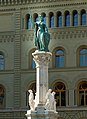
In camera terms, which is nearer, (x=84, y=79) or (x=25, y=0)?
(x=84, y=79)

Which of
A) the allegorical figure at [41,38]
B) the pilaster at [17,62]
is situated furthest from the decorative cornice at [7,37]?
the allegorical figure at [41,38]

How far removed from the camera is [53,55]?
144ft

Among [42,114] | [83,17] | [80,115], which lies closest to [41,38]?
[42,114]

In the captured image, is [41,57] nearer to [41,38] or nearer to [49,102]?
[41,38]

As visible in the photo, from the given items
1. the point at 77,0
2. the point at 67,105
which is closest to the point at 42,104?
the point at 67,105

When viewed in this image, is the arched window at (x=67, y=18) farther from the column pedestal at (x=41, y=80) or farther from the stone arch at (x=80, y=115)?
the column pedestal at (x=41, y=80)

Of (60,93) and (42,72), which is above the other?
(60,93)

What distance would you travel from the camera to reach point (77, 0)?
44125 mm

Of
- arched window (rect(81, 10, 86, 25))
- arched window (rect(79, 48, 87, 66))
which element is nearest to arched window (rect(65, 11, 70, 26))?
arched window (rect(81, 10, 86, 25))

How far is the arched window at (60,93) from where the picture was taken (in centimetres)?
4319

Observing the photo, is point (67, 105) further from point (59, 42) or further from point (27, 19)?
point (27, 19)

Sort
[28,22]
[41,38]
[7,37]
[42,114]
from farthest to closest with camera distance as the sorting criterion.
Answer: [28,22] → [7,37] → [41,38] → [42,114]

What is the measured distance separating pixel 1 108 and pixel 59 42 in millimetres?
8326

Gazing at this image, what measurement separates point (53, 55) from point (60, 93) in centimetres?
365
